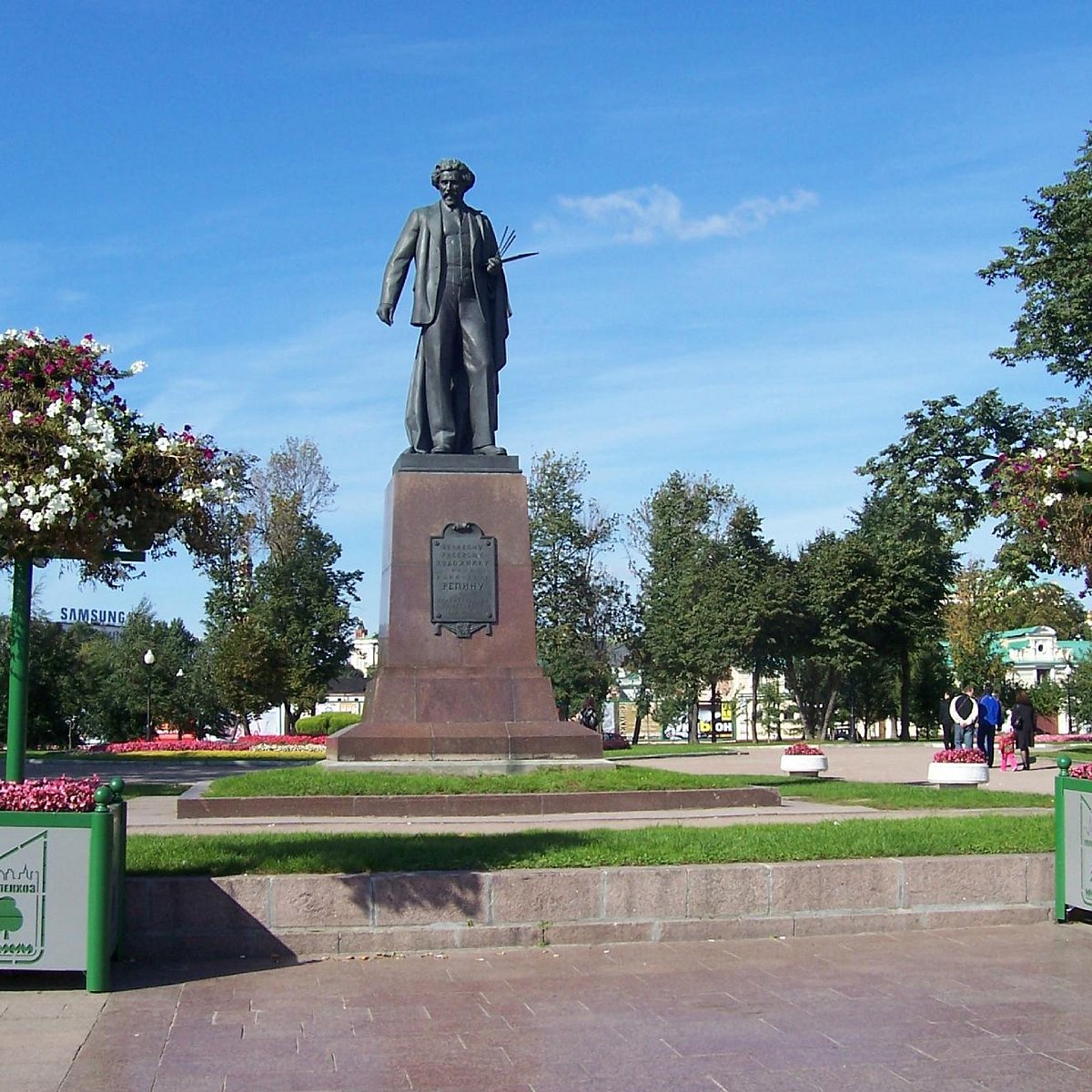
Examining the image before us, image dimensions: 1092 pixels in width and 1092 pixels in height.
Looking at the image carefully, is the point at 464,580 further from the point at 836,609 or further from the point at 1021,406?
the point at 836,609

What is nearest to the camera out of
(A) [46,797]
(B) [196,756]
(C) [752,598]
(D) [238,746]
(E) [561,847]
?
(A) [46,797]

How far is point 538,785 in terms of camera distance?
13.4 metres

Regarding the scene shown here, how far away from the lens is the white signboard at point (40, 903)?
723 cm

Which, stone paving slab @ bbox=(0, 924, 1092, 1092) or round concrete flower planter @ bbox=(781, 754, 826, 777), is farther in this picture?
round concrete flower planter @ bbox=(781, 754, 826, 777)

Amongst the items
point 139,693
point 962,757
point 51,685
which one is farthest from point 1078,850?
point 139,693

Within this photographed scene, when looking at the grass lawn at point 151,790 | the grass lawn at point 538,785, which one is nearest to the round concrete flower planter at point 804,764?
the grass lawn at point 538,785

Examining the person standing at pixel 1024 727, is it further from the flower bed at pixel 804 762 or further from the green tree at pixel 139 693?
the green tree at pixel 139 693

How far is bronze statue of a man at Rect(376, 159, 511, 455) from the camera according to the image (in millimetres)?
16516

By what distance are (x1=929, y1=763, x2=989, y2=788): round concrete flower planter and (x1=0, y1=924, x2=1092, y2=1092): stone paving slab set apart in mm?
8637

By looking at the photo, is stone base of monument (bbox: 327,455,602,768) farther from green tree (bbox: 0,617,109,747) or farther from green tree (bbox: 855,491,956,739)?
green tree (bbox: 855,491,956,739)

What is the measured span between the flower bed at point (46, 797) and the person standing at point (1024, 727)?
74.3ft

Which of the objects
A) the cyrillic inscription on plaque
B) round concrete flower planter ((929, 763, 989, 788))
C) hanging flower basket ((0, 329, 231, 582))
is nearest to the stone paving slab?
hanging flower basket ((0, 329, 231, 582))

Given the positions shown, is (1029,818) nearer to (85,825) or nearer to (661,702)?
(85,825)

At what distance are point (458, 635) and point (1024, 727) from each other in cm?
1586
